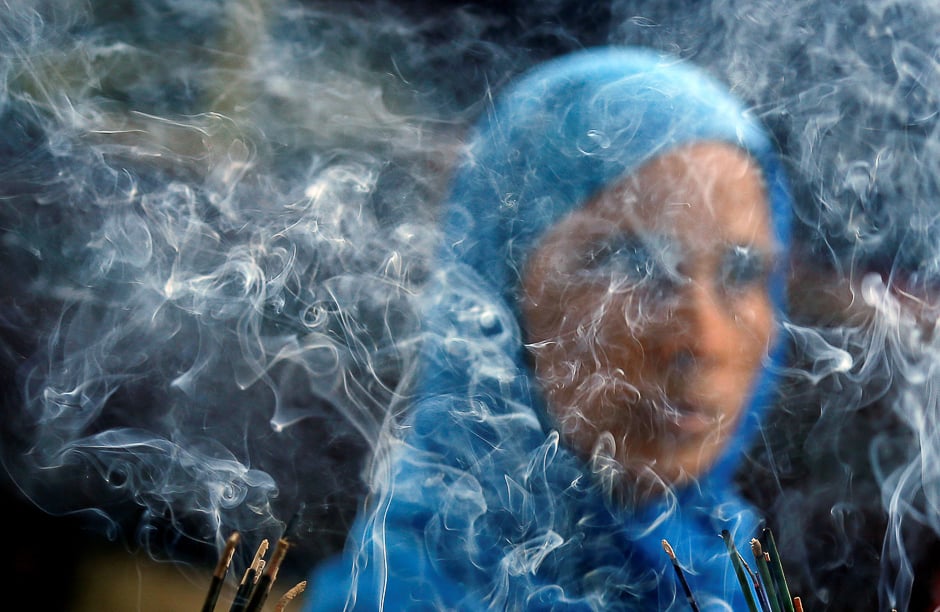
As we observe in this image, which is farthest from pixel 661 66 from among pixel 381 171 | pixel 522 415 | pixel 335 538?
pixel 335 538

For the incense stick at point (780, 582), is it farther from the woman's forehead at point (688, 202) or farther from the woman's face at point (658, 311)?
the woman's forehead at point (688, 202)

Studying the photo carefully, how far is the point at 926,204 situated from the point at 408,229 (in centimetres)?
106

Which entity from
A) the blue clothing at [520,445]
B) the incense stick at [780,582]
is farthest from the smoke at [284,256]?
the incense stick at [780,582]

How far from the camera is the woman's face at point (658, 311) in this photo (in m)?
1.27

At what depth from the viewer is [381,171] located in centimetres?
124

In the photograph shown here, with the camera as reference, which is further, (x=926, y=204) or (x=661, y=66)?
(x=926, y=204)

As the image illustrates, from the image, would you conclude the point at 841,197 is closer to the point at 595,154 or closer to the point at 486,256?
the point at 595,154

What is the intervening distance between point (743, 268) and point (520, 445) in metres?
0.53

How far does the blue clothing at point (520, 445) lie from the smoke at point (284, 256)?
5 cm

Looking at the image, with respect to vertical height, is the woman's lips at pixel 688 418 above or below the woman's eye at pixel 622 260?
below

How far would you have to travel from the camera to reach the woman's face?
1.27 meters

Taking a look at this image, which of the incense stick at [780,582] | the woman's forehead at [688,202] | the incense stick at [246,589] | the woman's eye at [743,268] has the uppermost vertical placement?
the woman's forehead at [688,202]

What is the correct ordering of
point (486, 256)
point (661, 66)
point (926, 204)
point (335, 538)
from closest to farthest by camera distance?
point (335, 538), point (486, 256), point (661, 66), point (926, 204)

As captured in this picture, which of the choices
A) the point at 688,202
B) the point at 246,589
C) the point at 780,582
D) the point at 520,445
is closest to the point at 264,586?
the point at 246,589
